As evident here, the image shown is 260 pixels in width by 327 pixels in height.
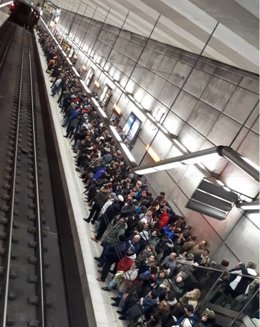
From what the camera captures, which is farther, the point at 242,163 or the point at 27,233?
the point at 27,233

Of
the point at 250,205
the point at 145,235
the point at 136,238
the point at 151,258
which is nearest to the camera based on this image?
the point at 250,205

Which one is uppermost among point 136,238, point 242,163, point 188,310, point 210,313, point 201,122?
point 242,163

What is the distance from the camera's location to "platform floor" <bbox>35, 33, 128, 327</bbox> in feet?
28.3

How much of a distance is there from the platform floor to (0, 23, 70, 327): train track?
78 cm

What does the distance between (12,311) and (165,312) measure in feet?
9.30

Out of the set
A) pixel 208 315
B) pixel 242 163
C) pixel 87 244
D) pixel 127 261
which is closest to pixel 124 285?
pixel 127 261

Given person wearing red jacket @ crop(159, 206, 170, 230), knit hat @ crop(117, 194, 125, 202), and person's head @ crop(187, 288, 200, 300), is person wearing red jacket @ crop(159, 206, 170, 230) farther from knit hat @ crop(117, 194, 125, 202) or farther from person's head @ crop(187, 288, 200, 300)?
person's head @ crop(187, 288, 200, 300)

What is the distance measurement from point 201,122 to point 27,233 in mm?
7939

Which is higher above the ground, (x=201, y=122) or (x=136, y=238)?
(x=201, y=122)

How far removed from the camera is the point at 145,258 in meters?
9.48

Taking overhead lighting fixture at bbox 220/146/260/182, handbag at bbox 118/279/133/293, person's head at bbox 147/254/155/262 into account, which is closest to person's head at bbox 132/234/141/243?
person's head at bbox 147/254/155/262

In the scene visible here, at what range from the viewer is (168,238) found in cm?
1119

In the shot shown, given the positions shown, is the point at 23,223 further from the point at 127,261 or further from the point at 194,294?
the point at 194,294

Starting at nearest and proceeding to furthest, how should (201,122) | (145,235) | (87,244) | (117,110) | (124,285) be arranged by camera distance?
1. (124,285)
2. (145,235)
3. (87,244)
4. (201,122)
5. (117,110)
